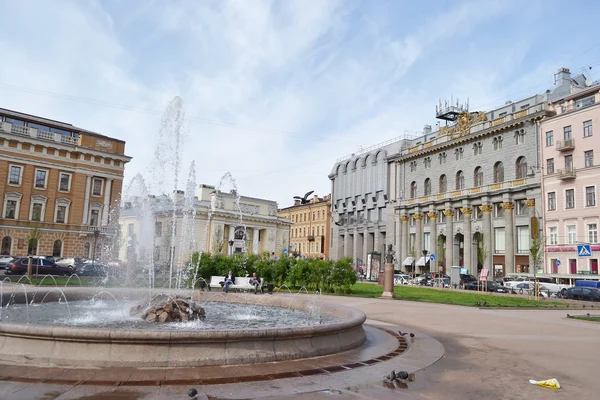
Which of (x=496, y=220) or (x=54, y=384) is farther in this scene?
(x=496, y=220)

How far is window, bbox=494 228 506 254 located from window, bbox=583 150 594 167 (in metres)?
12.7

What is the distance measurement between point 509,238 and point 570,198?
8.30 metres

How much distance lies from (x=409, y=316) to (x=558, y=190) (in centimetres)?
3605

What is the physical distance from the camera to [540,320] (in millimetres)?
16984

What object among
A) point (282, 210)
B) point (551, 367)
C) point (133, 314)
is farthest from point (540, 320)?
point (282, 210)

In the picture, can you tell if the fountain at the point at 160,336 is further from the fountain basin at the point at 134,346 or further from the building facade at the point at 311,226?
the building facade at the point at 311,226

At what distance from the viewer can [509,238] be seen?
50.4 m

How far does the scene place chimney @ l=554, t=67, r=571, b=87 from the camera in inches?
2105

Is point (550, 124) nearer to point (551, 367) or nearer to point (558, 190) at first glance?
point (558, 190)

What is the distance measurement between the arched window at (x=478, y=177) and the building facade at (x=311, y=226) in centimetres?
3616

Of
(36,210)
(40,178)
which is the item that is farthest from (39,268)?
(40,178)

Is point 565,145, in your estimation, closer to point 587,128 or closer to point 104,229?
point 587,128

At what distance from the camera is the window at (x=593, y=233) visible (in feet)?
133

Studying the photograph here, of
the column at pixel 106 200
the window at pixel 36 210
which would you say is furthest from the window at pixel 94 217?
the window at pixel 36 210
